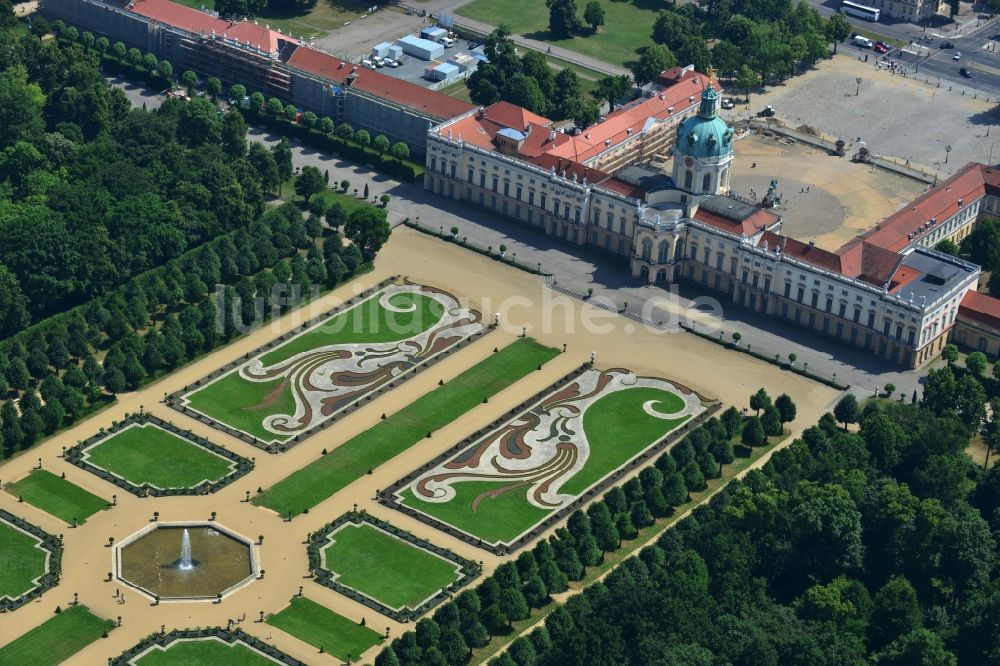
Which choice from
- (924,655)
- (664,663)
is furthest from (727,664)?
(924,655)

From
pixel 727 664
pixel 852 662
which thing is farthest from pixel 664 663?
pixel 852 662

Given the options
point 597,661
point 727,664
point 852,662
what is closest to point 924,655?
point 852,662

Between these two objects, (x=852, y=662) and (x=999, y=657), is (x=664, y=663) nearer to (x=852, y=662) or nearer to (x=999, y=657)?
(x=852, y=662)

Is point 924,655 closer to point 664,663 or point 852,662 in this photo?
point 852,662

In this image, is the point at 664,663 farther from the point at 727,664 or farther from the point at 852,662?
the point at 852,662

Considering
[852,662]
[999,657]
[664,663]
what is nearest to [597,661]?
[664,663]

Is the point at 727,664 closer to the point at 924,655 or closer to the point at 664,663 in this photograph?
the point at 664,663
